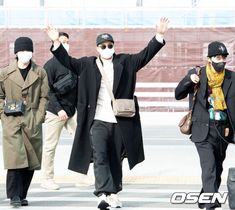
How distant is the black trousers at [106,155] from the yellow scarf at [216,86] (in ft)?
3.41

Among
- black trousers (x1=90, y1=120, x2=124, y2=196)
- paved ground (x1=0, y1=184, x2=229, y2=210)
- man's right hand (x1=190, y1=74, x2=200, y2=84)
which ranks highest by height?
man's right hand (x1=190, y1=74, x2=200, y2=84)

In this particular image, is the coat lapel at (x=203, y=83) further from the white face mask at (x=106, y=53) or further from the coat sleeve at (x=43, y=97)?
the coat sleeve at (x=43, y=97)

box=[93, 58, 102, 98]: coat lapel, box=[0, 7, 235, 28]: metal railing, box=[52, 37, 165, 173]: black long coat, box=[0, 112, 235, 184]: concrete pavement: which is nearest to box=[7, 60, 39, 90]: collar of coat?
box=[52, 37, 165, 173]: black long coat

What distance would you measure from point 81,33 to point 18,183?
1578cm

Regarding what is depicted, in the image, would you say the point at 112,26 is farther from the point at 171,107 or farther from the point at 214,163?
the point at 214,163

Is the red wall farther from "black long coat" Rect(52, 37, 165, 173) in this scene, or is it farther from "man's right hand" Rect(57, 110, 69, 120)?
"black long coat" Rect(52, 37, 165, 173)

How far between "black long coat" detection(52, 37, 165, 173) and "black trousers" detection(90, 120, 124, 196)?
0.27 ft

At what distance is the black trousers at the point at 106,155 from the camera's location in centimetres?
846

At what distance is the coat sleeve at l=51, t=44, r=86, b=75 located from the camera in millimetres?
8513

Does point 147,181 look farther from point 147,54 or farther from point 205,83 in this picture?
point 205,83

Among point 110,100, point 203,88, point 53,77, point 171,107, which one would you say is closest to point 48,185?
point 53,77

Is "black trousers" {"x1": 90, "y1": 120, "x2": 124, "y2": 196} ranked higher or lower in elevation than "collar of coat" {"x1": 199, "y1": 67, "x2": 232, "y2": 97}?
lower

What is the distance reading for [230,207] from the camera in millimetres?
8156

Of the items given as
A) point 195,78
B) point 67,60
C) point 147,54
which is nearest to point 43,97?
point 67,60
